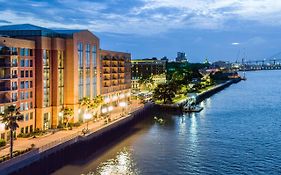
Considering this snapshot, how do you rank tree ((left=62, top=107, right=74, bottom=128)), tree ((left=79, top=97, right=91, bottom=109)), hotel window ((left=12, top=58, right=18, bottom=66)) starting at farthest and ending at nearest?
tree ((left=79, top=97, right=91, bottom=109)) < tree ((left=62, top=107, right=74, bottom=128)) < hotel window ((left=12, top=58, right=18, bottom=66))

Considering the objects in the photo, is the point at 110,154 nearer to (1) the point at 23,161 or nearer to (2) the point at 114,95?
(1) the point at 23,161

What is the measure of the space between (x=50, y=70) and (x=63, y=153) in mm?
14952

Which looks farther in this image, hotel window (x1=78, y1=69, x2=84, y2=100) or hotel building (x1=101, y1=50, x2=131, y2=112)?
hotel building (x1=101, y1=50, x2=131, y2=112)

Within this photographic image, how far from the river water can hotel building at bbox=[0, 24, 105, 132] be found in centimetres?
938

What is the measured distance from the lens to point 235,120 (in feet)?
246

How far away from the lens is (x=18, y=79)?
48281mm

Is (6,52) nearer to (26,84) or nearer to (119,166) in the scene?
(26,84)

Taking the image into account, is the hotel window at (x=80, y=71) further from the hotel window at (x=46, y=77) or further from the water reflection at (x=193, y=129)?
the water reflection at (x=193, y=129)

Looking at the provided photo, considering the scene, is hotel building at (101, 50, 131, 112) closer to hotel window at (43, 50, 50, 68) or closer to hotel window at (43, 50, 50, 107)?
hotel window at (43, 50, 50, 107)

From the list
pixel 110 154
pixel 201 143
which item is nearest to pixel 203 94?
pixel 201 143

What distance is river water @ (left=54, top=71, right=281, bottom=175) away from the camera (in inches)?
1645

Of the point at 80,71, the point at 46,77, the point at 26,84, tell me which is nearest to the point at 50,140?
the point at 26,84

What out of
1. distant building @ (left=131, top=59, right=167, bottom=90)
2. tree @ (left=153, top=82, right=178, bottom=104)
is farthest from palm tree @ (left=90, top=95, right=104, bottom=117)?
distant building @ (left=131, top=59, right=167, bottom=90)

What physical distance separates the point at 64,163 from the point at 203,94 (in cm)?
9203
